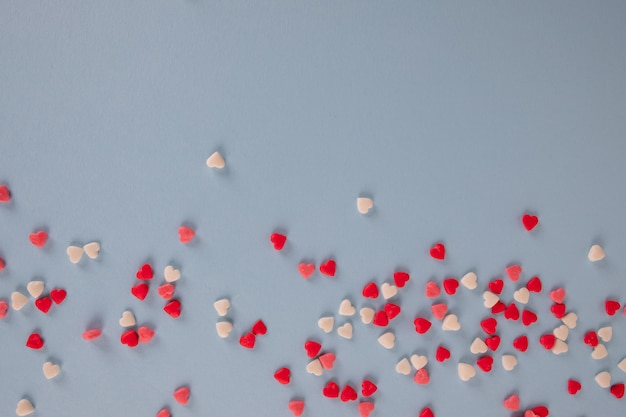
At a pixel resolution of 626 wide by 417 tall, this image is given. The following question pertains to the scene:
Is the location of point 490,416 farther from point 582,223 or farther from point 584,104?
point 584,104

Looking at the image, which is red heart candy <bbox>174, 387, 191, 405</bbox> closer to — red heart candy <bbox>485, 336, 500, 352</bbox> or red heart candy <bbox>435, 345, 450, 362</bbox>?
red heart candy <bbox>435, 345, 450, 362</bbox>

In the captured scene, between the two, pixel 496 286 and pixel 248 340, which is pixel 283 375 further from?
pixel 496 286

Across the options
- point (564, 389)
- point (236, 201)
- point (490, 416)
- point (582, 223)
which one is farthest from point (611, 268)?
point (236, 201)

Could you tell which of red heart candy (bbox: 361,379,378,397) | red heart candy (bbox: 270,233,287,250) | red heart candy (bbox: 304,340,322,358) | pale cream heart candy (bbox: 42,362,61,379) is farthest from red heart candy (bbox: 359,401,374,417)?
pale cream heart candy (bbox: 42,362,61,379)

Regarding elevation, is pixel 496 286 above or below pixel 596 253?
below

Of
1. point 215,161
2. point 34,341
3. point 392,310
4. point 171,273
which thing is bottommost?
point 34,341

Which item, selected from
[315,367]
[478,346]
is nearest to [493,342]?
[478,346]

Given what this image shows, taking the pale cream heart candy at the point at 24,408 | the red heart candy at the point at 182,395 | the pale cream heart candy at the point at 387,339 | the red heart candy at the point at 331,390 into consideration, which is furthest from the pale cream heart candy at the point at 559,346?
the pale cream heart candy at the point at 24,408
